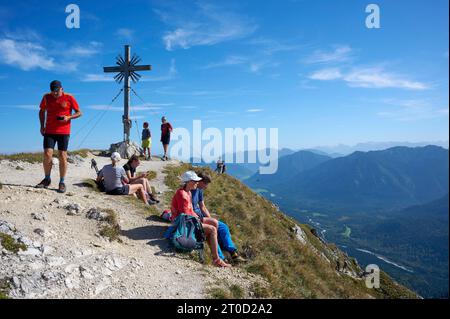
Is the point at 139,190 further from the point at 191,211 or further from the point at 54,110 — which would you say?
the point at 191,211

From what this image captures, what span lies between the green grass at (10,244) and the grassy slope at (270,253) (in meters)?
6.17

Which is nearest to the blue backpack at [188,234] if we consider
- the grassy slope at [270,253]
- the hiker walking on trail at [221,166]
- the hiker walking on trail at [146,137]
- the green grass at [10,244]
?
the grassy slope at [270,253]

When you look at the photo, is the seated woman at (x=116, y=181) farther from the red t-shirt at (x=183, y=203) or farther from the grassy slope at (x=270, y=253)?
the red t-shirt at (x=183, y=203)

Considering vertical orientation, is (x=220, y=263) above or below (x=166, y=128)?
below

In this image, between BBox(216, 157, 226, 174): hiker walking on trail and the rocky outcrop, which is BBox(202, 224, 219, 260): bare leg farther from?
BBox(216, 157, 226, 174): hiker walking on trail

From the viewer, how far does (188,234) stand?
32.1 ft

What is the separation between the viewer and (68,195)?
40.0ft

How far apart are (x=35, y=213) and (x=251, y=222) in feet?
44.7

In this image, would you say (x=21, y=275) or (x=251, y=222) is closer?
(x=21, y=275)

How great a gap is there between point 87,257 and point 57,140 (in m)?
4.97

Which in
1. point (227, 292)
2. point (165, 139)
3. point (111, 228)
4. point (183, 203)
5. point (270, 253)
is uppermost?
point (165, 139)

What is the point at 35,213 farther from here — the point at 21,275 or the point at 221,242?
the point at 221,242

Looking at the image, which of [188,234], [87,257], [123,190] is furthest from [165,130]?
[87,257]
